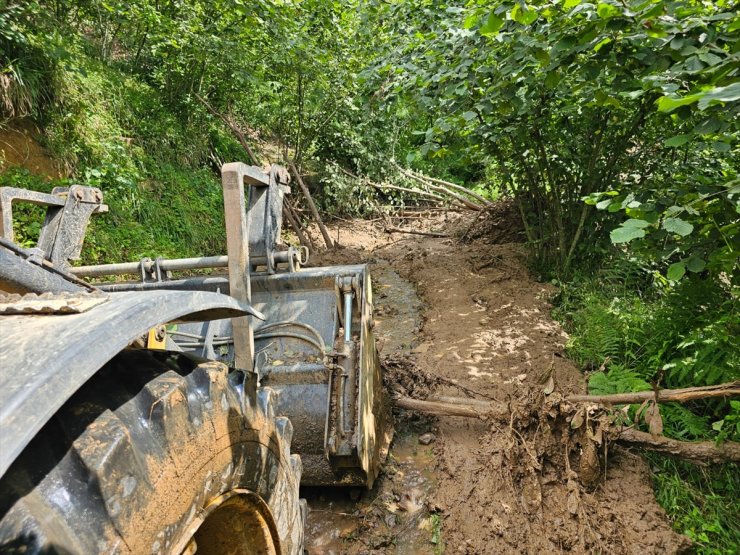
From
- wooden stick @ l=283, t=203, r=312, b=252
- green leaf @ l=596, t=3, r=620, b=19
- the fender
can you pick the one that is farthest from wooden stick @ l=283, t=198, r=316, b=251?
the fender

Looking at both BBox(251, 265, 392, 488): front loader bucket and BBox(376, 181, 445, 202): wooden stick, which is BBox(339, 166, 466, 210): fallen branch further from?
BBox(251, 265, 392, 488): front loader bucket

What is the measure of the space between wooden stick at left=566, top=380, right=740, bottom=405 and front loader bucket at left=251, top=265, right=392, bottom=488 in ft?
4.75

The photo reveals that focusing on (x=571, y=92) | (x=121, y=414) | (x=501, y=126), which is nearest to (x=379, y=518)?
(x=121, y=414)

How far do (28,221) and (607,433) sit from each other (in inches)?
218

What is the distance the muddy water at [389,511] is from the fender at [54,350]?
7.29ft

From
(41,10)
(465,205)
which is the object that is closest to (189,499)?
(41,10)

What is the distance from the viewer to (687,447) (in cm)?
276

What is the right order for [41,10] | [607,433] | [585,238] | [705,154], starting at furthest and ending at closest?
[585,238]
[41,10]
[705,154]
[607,433]

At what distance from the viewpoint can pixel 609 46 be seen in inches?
103

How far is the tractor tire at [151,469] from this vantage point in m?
0.77

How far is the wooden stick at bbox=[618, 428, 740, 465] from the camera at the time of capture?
266cm

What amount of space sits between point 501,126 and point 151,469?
5.01m

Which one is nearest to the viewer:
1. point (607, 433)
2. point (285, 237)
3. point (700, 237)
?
point (700, 237)

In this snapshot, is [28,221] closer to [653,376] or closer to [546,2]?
[546,2]
